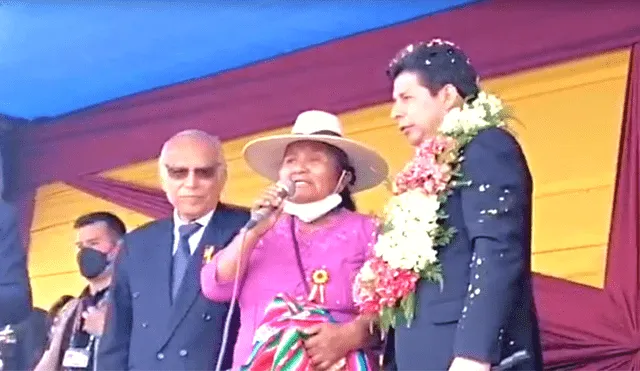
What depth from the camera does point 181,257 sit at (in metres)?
2.62

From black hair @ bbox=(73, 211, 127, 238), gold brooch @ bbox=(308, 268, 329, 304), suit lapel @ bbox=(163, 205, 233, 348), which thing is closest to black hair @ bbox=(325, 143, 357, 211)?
gold brooch @ bbox=(308, 268, 329, 304)

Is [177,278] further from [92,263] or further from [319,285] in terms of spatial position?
[92,263]

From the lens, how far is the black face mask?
3.29 m

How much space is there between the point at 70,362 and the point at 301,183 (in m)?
1.07

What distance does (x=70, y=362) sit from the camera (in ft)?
10.2

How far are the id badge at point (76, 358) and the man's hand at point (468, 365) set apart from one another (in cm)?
149

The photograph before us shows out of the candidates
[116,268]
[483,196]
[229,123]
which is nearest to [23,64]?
[229,123]

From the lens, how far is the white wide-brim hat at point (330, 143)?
8.18 ft

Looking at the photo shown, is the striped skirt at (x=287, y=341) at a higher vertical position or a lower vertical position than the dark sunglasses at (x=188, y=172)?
lower

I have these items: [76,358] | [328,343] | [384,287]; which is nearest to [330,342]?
[328,343]

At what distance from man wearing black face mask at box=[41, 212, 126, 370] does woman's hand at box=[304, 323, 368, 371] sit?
36.3 inches

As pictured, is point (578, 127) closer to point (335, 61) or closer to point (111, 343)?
point (335, 61)

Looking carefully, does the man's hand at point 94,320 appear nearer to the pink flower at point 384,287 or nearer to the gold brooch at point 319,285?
the gold brooch at point 319,285

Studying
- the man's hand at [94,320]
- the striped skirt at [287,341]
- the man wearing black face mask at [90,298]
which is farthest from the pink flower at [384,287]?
the man's hand at [94,320]
